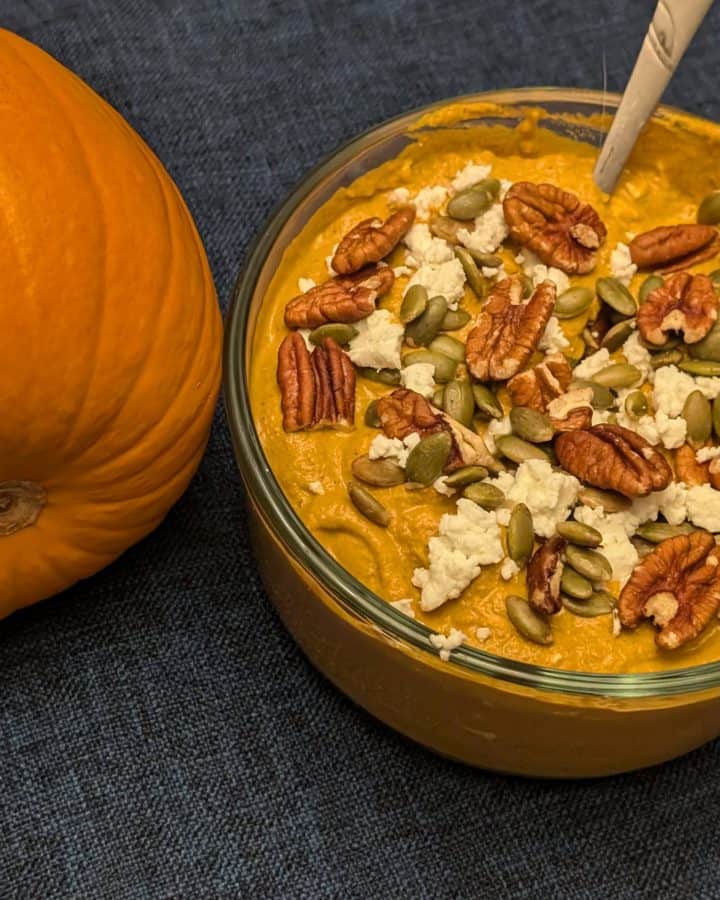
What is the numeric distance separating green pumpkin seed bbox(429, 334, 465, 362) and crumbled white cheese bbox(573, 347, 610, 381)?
12cm

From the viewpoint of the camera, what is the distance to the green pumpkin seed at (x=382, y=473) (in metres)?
1.11

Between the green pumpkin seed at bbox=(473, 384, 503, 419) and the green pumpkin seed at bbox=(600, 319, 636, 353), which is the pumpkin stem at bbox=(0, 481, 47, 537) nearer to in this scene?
the green pumpkin seed at bbox=(473, 384, 503, 419)

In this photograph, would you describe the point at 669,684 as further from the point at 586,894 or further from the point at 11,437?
the point at 11,437

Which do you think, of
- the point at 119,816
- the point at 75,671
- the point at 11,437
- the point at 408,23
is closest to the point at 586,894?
the point at 119,816

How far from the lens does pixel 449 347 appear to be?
1.20m

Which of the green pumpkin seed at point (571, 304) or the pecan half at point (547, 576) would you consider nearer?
the pecan half at point (547, 576)

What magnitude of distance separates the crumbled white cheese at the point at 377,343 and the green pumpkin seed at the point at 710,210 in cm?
40

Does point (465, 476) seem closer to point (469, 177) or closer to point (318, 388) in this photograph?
point (318, 388)

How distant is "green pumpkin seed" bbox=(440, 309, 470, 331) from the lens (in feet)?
3.96

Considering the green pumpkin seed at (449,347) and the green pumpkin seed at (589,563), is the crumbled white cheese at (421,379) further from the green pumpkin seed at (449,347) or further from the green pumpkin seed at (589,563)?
the green pumpkin seed at (589,563)

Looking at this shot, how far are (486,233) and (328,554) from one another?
415mm

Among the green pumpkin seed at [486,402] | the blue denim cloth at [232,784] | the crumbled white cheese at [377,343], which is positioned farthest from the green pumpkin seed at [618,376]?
the blue denim cloth at [232,784]

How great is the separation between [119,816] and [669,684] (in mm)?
587

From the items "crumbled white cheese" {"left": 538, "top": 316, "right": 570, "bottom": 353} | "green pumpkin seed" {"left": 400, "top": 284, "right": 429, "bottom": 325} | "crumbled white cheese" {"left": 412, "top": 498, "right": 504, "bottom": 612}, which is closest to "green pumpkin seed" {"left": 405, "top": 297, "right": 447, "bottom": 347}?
"green pumpkin seed" {"left": 400, "top": 284, "right": 429, "bottom": 325}
